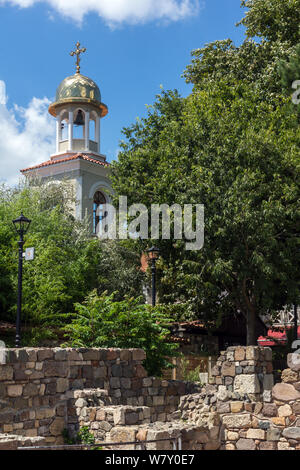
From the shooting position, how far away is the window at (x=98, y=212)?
112ft

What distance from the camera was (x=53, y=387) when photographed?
10.3m

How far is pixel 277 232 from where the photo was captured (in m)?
21.8

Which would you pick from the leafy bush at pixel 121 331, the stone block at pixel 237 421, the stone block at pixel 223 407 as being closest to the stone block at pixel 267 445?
the stone block at pixel 237 421

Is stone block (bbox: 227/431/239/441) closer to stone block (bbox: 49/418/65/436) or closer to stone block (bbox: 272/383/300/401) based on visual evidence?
stone block (bbox: 272/383/300/401)

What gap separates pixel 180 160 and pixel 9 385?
14558mm

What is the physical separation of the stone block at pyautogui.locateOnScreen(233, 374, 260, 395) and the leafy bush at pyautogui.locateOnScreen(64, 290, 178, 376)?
4375 mm

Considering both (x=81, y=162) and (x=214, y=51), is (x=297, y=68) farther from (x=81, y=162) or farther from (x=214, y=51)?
(x=81, y=162)

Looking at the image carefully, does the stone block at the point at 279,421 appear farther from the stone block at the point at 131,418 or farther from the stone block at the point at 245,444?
the stone block at the point at 131,418

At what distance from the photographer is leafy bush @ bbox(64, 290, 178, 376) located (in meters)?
14.6

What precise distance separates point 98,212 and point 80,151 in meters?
3.69

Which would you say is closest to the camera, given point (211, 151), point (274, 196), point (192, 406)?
point (192, 406)

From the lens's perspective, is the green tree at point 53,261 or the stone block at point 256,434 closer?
the stone block at point 256,434

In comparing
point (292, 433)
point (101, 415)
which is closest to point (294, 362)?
point (292, 433)
